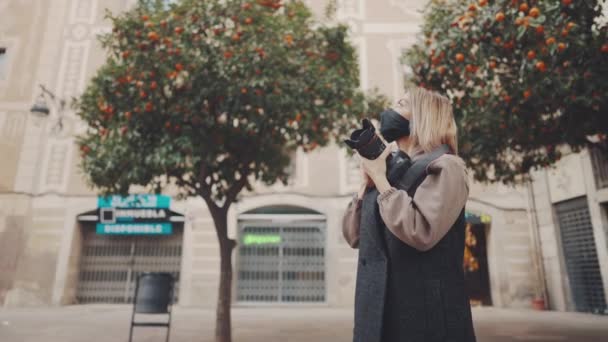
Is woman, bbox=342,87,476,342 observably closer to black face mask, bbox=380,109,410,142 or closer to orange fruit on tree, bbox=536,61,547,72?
black face mask, bbox=380,109,410,142

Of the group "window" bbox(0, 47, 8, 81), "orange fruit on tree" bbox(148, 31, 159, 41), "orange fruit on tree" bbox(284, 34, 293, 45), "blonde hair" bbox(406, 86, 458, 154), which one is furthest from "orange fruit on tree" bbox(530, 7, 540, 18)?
"window" bbox(0, 47, 8, 81)

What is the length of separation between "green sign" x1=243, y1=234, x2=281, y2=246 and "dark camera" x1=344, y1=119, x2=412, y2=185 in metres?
11.8

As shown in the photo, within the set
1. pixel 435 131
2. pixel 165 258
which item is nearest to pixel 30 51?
pixel 165 258

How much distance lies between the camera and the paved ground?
6.55 meters

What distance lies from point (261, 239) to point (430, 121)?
11843 mm

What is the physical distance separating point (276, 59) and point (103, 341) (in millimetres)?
5172

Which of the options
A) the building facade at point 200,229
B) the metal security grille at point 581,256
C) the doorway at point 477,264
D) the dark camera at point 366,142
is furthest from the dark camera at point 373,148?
the doorway at point 477,264

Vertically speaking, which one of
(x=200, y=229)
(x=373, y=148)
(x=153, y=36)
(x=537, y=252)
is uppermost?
(x=153, y=36)

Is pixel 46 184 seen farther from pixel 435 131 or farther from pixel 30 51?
pixel 435 131

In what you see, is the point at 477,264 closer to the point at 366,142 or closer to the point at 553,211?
the point at 553,211

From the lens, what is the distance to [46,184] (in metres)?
13.1

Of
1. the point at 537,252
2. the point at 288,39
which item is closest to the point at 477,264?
the point at 537,252

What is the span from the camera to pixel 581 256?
34.0 ft

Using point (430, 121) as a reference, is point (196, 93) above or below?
above
